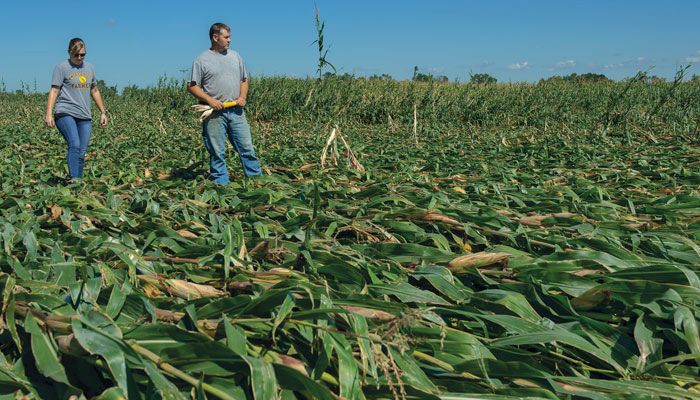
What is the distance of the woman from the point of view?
564 cm

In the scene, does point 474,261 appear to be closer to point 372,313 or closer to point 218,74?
point 372,313

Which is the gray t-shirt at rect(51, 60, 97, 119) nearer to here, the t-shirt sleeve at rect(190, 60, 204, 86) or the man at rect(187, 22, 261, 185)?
the man at rect(187, 22, 261, 185)

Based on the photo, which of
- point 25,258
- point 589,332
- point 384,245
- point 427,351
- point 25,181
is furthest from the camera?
point 25,181

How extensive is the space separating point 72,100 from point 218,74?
149 cm

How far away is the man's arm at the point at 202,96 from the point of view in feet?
17.6

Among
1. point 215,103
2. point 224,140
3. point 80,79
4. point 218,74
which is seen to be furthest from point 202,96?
point 80,79

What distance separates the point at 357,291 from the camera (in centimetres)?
226

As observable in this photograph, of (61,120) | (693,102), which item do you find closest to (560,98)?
(693,102)

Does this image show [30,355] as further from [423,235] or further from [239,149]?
[239,149]

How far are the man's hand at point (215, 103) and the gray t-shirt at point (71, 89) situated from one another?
Result: 1361 millimetres

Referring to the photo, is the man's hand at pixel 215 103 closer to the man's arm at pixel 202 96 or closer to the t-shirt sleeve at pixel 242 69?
the man's arm at pixel 202 96

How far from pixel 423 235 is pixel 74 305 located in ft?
Result: 5.56

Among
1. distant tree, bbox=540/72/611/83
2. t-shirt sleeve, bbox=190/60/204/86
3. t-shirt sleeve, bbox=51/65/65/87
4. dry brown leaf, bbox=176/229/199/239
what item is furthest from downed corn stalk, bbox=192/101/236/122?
distant tree, bbox=540/72/611/83

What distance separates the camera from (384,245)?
2818 millimetres
